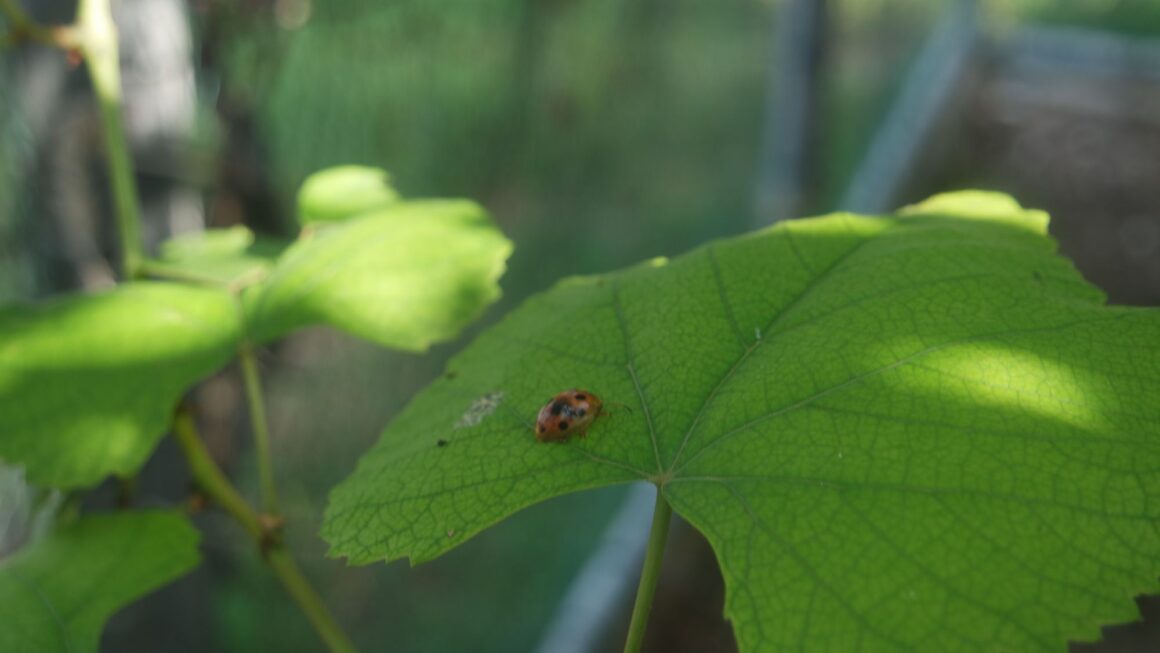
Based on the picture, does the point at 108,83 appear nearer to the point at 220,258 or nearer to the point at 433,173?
the point at 220,258

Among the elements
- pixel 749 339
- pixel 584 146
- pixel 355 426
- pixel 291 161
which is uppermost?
pixel 749 339

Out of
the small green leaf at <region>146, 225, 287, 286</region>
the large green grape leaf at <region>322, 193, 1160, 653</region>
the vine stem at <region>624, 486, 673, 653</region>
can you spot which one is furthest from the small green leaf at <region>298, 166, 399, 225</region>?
the vine stem at <region>624, 486, 673, 653</region>

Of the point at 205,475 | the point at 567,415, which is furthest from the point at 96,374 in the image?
the point at 567,415

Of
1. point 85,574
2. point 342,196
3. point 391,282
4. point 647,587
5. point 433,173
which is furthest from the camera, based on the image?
point 433,173

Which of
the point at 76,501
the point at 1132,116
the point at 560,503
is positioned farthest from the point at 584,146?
the point at 1132,116

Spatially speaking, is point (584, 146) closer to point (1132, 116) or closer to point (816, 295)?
point (816, 295)

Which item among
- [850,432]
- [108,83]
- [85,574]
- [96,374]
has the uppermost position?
[108,83]
